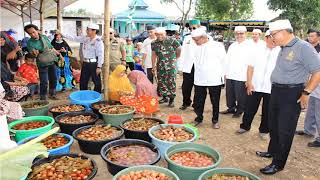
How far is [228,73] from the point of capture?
18.6ft

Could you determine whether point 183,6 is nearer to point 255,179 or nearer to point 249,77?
point 249,77

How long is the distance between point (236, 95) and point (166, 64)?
5.41 feet

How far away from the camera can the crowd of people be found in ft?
10.8

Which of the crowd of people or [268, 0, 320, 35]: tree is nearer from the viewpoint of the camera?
the crowd of people

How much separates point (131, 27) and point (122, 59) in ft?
58.8

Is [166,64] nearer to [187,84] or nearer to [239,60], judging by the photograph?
[187,84]

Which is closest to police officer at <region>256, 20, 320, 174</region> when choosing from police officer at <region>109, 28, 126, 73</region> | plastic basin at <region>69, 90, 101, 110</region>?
plastic basin at <region>69, 90, 101, 110</region>

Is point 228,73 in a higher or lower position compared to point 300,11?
lower

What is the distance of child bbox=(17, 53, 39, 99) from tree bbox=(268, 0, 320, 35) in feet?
52.9

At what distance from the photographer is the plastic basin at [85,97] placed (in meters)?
5.49

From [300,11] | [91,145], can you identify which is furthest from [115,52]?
[300,11]

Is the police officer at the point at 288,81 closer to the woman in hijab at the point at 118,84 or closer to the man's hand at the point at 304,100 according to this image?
the man's hand at the point at 304,100

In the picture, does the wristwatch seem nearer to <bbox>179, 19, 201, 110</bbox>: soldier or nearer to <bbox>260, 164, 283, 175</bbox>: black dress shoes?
<bbox>260, 164, 283, 175</bbox>: black dress shoes

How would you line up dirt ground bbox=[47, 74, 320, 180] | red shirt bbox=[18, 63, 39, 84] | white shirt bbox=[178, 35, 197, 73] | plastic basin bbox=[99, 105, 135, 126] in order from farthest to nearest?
1. red shirt bbox=[18, 63, 39, 84]
2. white shirt bbox=[178, 35, 197, 73]
3. plastic basin bbox=[99, 105, 135, 126]
4. dirt ground bbox=[47, 74, 320, 180]
